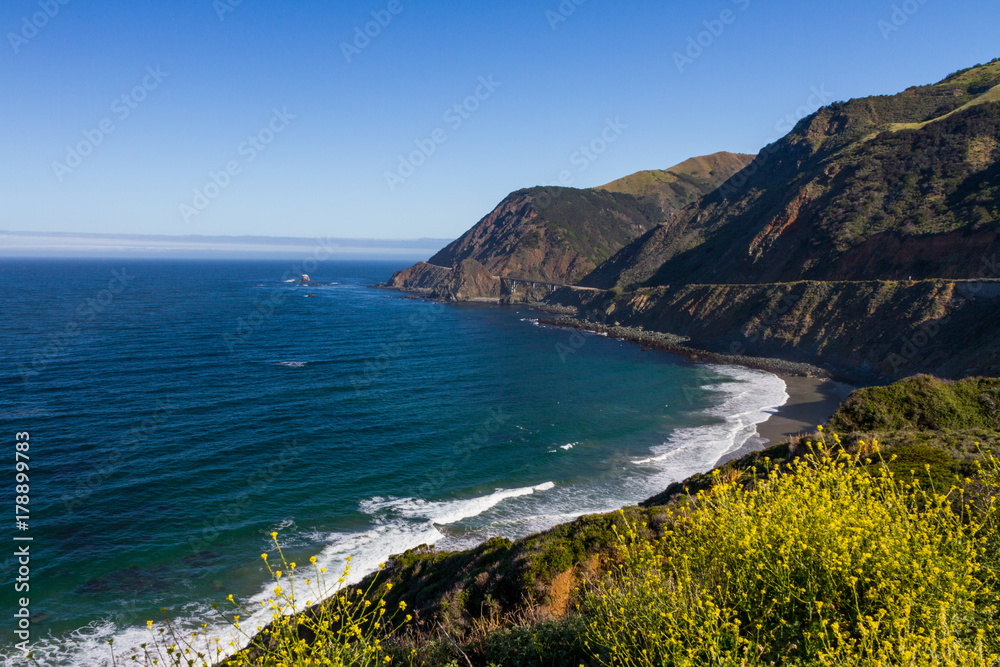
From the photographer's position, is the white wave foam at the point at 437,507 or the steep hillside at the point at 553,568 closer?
the steep hillside at the point at 553,568

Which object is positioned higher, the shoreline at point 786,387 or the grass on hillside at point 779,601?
the grass on hillside at point 779,601

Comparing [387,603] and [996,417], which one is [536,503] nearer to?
[387,603]

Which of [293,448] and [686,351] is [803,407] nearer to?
[686,351]

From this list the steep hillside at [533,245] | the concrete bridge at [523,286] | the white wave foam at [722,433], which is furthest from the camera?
the steep hillside at [533,245]

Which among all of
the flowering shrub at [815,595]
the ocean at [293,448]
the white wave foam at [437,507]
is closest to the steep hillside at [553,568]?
the flowering shrub at [815,595]

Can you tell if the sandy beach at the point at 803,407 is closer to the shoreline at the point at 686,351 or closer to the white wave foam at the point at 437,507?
the shoreline at the point at 686,351

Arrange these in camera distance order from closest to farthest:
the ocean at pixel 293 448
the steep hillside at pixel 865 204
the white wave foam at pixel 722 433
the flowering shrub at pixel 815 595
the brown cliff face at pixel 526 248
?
the flowering shrub at pixel 815 595 < the ocean at pixel 293 448 < the white wave foam at pixel 722 433 < the steep hillside at pixel 865 204 < the brown cliff face at pixel 526 248

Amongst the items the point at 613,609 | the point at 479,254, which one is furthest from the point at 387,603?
the point at 479,254
